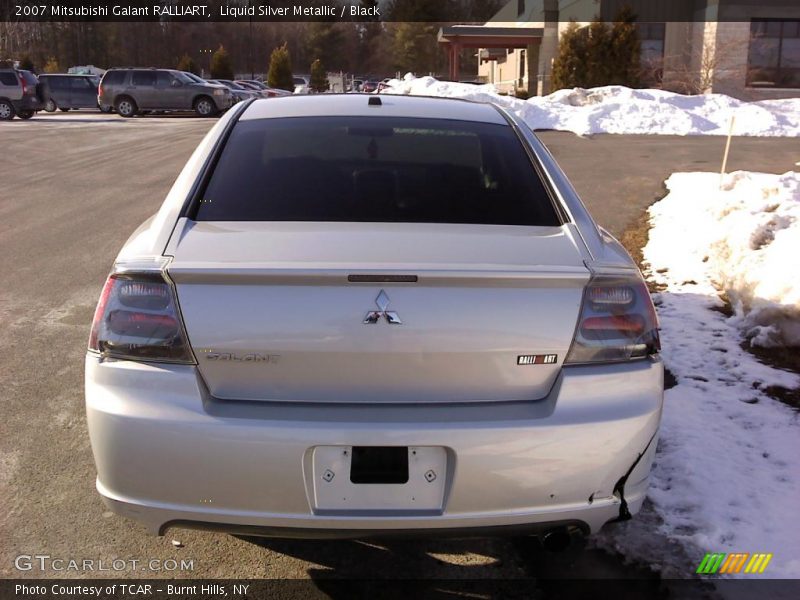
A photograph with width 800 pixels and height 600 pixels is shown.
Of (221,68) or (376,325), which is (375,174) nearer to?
(376,325)

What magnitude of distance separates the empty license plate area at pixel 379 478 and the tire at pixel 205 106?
28.8 metres

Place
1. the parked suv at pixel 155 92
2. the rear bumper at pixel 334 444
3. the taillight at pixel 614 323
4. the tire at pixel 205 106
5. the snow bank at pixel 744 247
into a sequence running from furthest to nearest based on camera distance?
the tire at pixel 205 106
the parked suv at pixel 155 92
the snow bank at pixel 744 247
the taillight at pixel 614 323
the rear bumper at pixel 334 444

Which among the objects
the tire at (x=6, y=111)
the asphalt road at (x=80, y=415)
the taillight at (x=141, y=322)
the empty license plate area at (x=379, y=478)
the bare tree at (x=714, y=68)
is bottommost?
the asphalt road at (x=80, y=415)

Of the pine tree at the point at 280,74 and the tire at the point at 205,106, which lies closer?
the tire at the point at 205,106

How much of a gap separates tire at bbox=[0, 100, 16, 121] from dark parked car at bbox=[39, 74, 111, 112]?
5.51m

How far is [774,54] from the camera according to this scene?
28.4m

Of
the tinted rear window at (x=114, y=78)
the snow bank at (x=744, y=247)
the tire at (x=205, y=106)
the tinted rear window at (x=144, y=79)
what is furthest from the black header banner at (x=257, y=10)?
Answer: the snow bank at (x=744, y=247)

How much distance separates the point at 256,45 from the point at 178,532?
94828mm

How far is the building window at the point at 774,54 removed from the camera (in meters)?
28.0

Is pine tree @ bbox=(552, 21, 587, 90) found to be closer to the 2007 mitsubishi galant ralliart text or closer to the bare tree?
the bare tree

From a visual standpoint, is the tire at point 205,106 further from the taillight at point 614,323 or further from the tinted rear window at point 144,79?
the taillight at point 614,323

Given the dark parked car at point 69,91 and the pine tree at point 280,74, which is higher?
the pine tree at point 280,74

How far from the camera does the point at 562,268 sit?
7.22 ft

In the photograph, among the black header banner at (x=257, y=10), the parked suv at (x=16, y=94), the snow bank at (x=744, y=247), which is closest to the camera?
the snow bank at (x=744, y=247)
